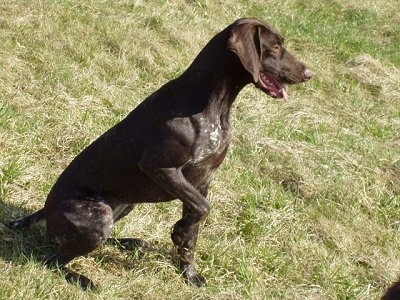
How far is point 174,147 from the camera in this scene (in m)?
4.39

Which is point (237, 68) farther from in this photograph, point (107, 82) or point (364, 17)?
point (364, 17)

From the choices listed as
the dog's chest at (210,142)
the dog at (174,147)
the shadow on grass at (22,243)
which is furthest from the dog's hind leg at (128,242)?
the dog's chest at (210,142)

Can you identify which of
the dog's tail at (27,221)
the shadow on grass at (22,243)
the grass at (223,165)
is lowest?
the grass at (223,165)

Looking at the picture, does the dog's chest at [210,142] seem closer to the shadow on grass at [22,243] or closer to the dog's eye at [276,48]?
the dog's eye at [276,48]

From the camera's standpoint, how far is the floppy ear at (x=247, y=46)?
434 centimetres

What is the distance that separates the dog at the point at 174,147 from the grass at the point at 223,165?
0.33 metres

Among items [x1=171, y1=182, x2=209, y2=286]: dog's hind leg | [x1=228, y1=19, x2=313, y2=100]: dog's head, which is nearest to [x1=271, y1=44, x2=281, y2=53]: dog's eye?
[x1=228, y1=19, x2=313, y2=100]: dog's head

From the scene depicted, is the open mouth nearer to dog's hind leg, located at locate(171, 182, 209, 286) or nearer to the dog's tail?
dog's hind leg, located at locate(171, 182, 209, 286)

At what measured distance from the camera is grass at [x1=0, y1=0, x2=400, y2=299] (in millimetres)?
4902

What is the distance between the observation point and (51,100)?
670 centimetres

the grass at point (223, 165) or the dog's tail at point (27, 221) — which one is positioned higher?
the dog's tail at point (27, 221)

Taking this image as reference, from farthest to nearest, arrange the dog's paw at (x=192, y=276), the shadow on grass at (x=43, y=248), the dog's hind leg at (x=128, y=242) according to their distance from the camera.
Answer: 1. the dog's hind leg at (x=128, y=242)
2. the dog's paw at (x=192, y=276)
3. the shadow on grass at (x=43, y=248)

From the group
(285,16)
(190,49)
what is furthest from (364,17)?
(190,49)

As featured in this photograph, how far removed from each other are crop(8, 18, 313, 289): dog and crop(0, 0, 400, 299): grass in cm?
33
